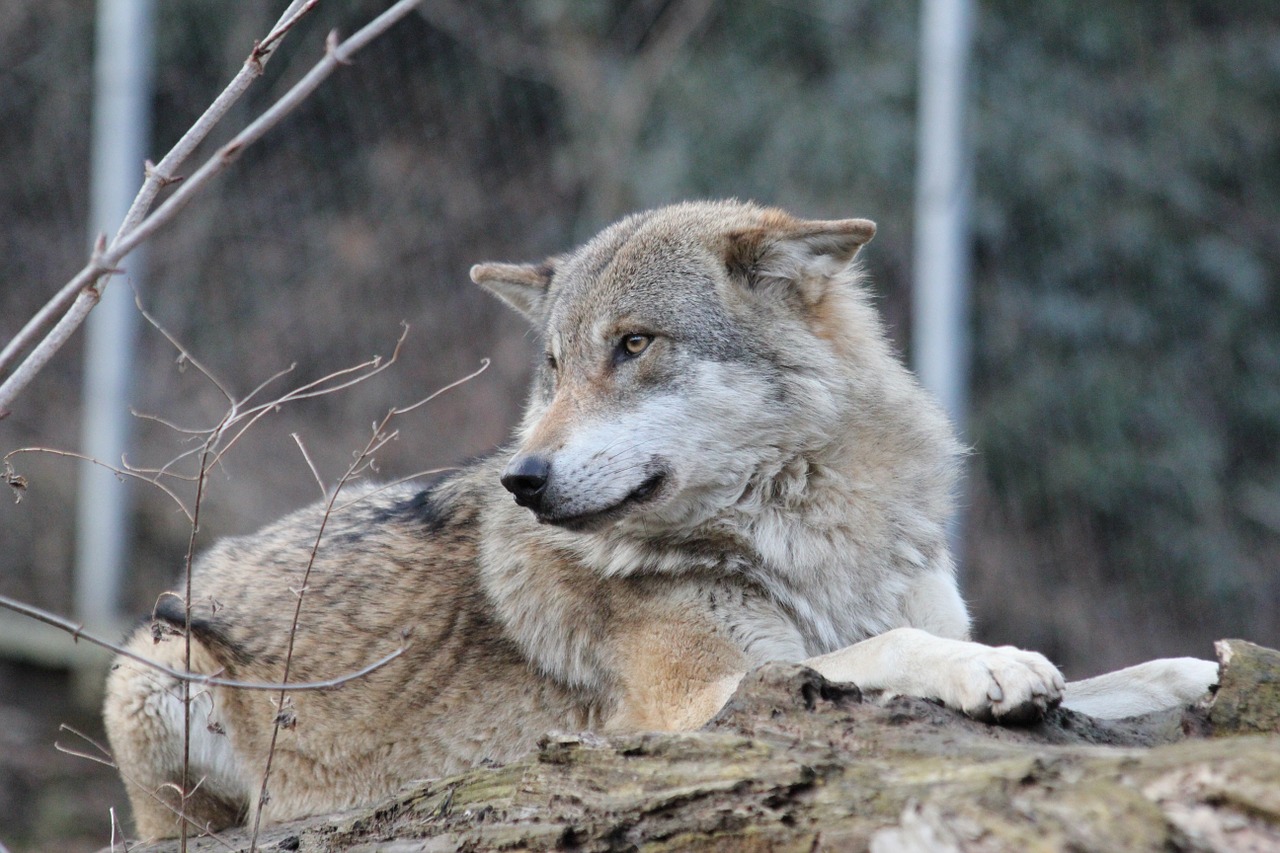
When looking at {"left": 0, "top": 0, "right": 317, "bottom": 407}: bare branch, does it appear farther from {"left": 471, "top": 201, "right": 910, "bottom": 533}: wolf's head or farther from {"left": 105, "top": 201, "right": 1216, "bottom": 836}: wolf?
{"left": 471, "top": 201, "right": 910, "bottom": 533}: wolf's head

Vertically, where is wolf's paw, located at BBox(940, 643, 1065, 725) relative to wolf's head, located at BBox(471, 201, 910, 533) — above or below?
below

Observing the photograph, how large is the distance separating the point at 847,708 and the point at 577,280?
6.15 ft

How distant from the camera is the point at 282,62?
8.33 metres

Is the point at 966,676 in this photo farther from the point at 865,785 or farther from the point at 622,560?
the point at 622,560

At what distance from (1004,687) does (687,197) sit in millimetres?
6438

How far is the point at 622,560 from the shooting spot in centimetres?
363

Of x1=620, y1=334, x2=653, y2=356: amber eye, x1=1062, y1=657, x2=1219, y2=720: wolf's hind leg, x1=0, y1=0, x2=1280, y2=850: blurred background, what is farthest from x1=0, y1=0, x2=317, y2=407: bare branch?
x1=0, y1=0, x2=1280, y2=850: blurred background

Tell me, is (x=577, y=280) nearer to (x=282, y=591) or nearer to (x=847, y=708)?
(x=282, y=591)

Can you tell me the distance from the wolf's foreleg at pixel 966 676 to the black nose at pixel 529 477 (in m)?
0.96

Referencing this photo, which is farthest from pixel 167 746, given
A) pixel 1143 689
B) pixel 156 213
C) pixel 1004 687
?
pixel 1143 689

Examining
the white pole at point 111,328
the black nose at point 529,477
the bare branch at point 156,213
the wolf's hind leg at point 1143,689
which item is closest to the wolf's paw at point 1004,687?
the wolf's hind leg at point 1143,689

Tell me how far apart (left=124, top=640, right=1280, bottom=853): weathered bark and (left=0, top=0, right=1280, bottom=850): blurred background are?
15.0 ft

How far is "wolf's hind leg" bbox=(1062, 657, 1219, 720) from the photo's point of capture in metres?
3.25

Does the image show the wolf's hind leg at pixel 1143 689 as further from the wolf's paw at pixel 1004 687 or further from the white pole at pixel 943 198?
the white pole at pixel 943 198
